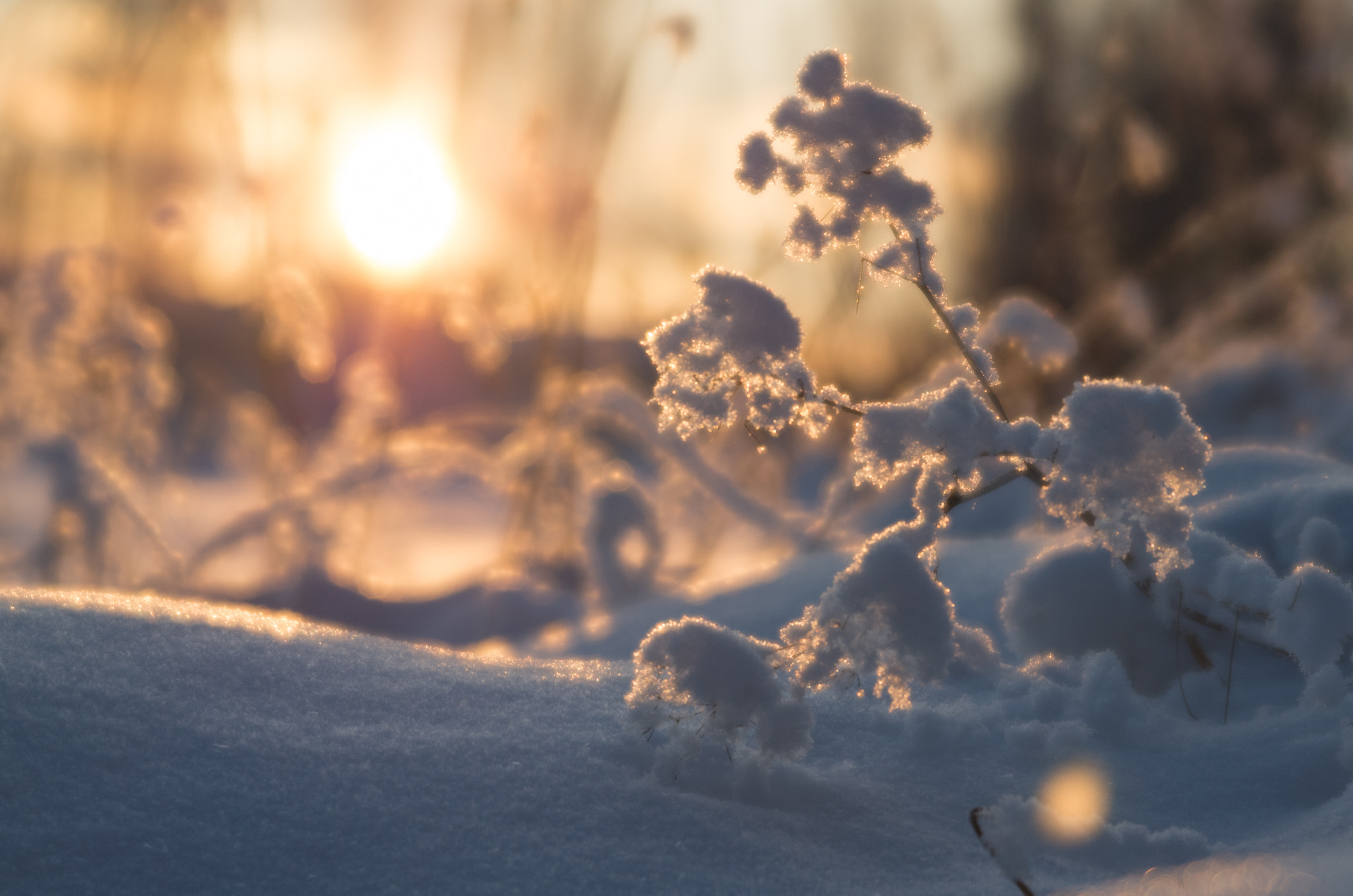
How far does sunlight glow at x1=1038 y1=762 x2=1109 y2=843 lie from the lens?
97 centimetres

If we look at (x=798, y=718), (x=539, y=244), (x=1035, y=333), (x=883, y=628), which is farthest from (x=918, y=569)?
(x=539, y=244)

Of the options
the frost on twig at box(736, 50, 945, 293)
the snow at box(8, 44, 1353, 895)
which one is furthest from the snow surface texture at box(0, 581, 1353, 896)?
the frost on twig at box(736, 50, 945, 293)

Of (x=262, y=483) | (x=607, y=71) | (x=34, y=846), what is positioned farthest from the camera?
(x=262, y=483)

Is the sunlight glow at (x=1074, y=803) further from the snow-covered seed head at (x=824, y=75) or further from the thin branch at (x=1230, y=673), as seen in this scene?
the snow-covered seed head at (x=824, y=75)

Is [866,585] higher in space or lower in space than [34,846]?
higher

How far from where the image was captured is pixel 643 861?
3.10 ft

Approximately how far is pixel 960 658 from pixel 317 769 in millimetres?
909

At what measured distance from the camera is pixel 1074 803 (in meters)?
1.11

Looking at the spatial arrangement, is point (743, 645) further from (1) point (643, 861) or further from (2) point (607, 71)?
(2) point (607, 71)

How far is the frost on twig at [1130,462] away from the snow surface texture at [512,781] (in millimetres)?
296

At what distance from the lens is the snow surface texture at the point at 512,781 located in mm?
905

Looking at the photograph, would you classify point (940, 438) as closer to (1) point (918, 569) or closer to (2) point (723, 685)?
(1) point (918, 569)

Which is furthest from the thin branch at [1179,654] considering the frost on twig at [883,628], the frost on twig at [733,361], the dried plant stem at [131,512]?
the dried plant stem at [131,512]

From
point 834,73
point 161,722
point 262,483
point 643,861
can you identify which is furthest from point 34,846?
point 262,483
